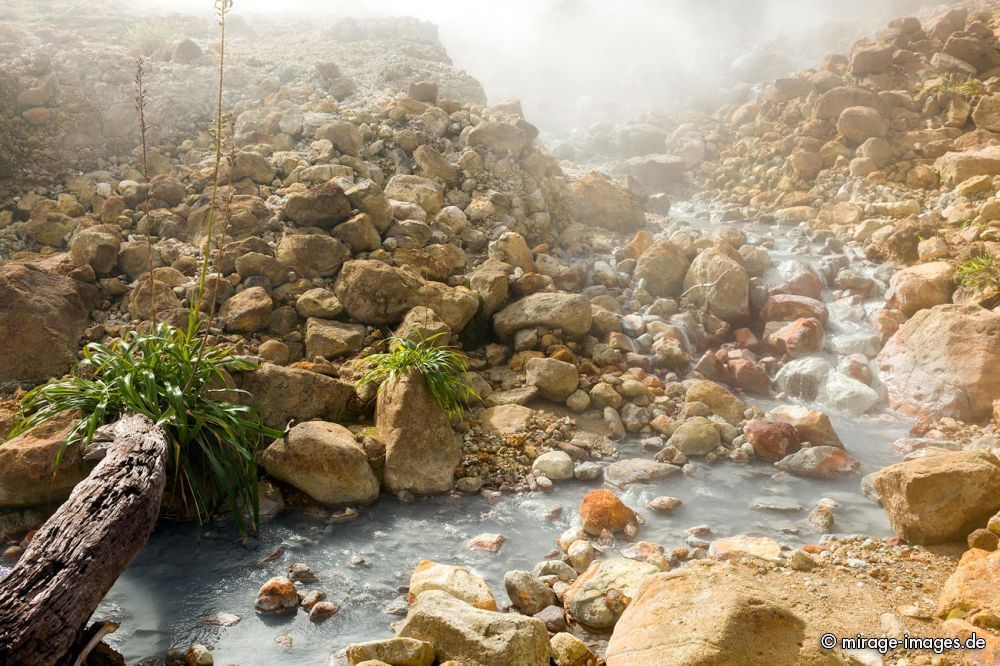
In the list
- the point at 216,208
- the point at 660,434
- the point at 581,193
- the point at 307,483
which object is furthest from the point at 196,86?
the point at 660,434

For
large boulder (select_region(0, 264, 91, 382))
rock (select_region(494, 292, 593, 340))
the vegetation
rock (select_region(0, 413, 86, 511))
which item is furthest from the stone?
large boulder (select_region(0, 264, 91, 382))

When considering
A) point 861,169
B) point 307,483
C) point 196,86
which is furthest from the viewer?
point 861,169

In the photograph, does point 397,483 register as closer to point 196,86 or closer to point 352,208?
point 352,208

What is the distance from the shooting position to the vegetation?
5.64m

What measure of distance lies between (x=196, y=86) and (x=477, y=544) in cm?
1022

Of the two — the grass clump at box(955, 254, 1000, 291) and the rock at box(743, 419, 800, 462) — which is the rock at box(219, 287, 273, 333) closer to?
the rock at box(743, 419, 800, 462)

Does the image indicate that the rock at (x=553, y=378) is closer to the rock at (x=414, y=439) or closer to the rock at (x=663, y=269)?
the rock at (x=414, y=439)

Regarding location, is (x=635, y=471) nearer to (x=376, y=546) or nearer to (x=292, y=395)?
(x=376, y=546)

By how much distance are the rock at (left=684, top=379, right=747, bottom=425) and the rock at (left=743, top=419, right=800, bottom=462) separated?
46cm

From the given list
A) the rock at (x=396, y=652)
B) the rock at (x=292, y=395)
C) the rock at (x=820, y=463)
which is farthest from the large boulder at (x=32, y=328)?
the rock at (x=820, y=463)

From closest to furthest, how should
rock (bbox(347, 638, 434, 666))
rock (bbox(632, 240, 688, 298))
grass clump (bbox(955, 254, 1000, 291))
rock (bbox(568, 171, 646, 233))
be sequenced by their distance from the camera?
rock (bbox(347, 638, 434, 666))
grass clump (bbox(955, 254, 1000, 291))
rock (bbox(632, 240, 688, 298))
rock (bbox(568, 171, 646, 233))

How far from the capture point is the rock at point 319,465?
4883 millimetres

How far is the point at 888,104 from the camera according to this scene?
12.9 m

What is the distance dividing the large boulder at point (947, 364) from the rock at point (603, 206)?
5.27m
